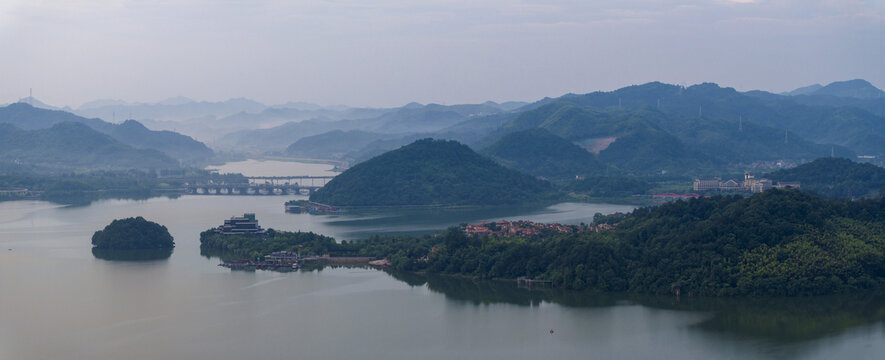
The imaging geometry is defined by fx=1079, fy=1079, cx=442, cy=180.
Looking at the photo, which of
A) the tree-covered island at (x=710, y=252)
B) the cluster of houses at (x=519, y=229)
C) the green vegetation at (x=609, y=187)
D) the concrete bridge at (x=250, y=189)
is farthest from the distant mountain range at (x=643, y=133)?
the tree-covered island at (x=710, y=252)


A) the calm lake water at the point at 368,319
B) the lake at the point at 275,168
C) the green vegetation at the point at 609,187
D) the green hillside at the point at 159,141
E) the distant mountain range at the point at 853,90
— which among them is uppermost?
the distant mountain range at the point at 853,90

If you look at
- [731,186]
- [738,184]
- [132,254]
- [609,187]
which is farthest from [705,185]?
[132,254]

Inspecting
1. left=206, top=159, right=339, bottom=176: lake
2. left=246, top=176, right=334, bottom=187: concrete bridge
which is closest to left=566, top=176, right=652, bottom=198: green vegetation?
left=246, top=176, right=334, bottom=187: concrete bridge

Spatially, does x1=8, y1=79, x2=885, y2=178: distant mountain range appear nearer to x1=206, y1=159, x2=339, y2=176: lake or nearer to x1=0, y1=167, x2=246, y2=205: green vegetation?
x1=206, y1=159, x2=339, y2=176: lake

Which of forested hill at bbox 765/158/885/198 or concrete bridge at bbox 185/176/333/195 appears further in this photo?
concrete bridge at bbox 185/176/333/195

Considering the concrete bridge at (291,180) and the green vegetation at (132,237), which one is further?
the concrete bridge at (291,180)

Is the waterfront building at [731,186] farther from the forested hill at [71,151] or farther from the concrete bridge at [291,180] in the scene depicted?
the forested hill at [71,151]

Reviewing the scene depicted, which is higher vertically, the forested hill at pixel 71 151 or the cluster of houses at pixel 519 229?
the forested hill at pixel 71 151
